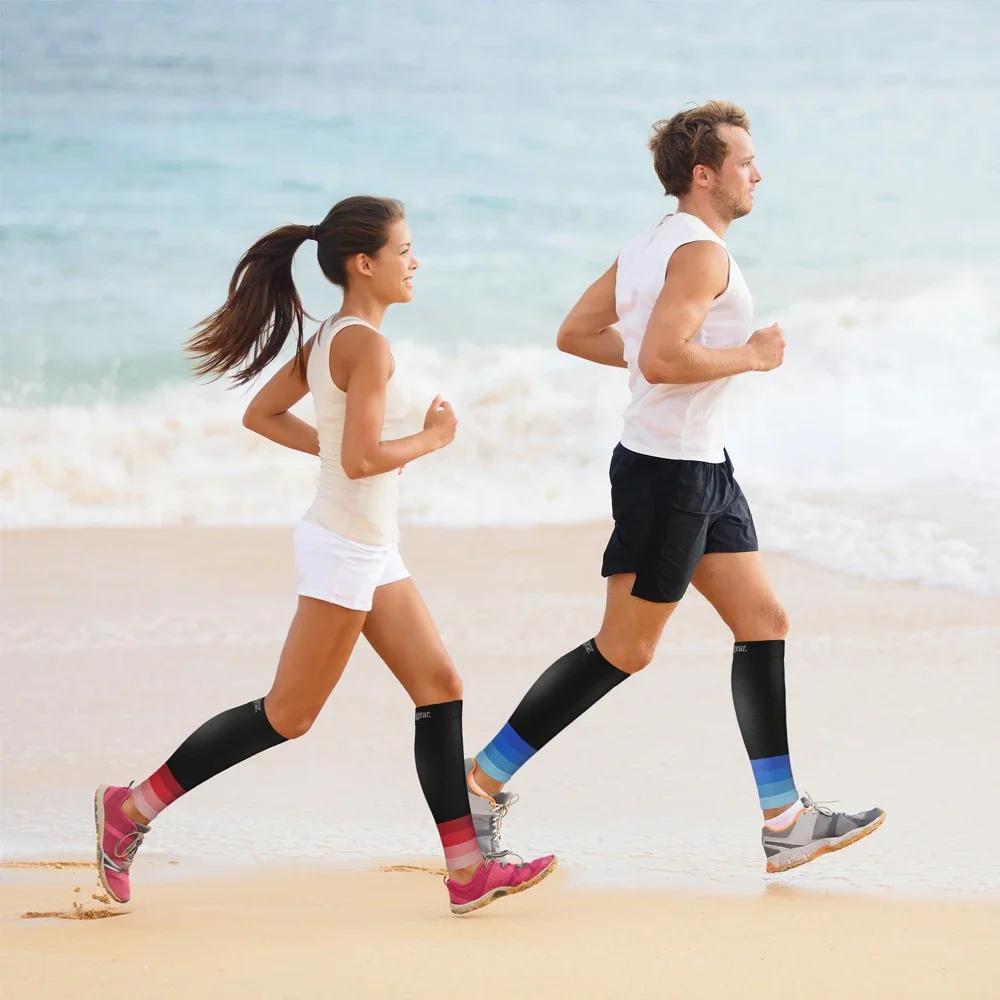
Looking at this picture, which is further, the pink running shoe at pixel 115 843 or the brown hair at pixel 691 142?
Answer: the brown hair at pixel 691 142

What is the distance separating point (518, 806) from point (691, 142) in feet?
5.74

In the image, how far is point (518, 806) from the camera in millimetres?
3740

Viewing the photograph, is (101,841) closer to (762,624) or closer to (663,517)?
(663,517)

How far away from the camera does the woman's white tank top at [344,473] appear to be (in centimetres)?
273

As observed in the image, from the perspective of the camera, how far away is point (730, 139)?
295 centimetres

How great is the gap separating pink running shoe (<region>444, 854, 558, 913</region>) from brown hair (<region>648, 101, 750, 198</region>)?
1.39 meters

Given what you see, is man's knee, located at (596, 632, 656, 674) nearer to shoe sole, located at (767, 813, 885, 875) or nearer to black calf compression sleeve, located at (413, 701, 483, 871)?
black calf compression sleeve, located at (413, 701, 483, 871)

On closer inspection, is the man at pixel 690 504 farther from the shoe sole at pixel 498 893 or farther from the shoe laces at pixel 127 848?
the shoe laces at pixel 127 848

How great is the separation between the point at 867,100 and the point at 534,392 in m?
5.78

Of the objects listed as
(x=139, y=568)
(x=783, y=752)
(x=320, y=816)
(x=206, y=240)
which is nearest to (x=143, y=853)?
(x=320, y=816)

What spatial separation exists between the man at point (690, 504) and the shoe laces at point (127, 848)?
2.31 feet

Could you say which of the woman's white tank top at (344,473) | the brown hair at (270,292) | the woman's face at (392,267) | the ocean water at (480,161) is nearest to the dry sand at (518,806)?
the woman's white tank top at (344,473)

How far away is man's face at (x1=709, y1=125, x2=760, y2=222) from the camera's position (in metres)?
2.95

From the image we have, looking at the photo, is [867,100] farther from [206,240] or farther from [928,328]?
[206,240]
